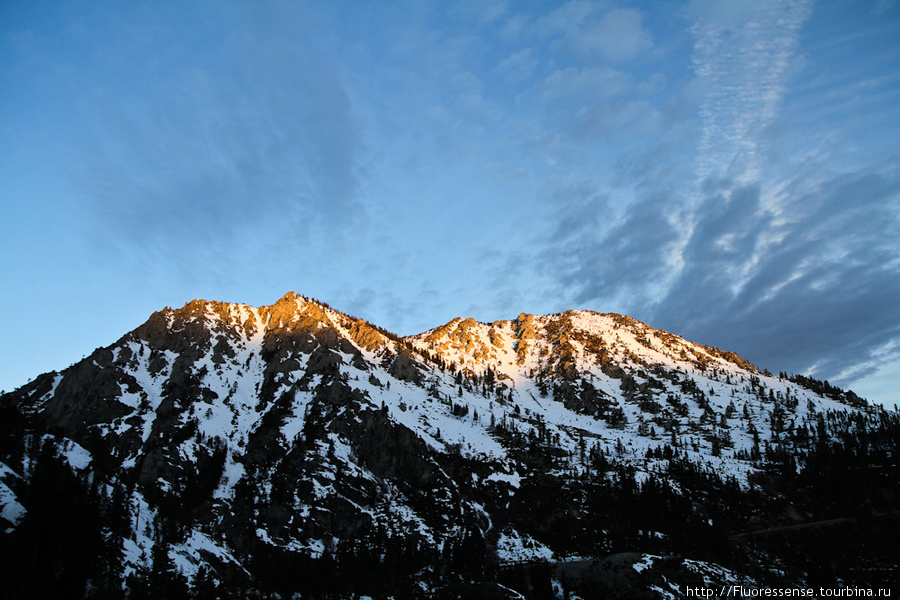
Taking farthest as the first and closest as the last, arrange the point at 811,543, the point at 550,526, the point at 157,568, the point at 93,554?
the point at 550,526, the point at 811,543, the point at 157,568, the point at 93,554

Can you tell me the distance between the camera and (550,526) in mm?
181000

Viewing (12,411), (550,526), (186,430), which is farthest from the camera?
(186,430)

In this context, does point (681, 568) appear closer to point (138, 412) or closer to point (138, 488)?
point (138, 488)

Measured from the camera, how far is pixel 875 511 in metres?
186

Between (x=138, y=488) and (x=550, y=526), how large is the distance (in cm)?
12837

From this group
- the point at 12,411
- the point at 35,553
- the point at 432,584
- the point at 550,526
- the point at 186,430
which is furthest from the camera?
the point at 186,430

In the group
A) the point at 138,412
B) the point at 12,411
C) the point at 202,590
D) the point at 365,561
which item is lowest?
the point at 202,590

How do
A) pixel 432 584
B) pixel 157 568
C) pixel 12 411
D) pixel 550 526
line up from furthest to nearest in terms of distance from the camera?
pixel 550 526 → pixel 12 411 → pixel 432 584 → pixel 157 568

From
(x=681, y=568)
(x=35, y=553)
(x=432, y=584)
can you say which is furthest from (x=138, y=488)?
(x=681, y=568)

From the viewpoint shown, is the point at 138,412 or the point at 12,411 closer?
the point at 12,411

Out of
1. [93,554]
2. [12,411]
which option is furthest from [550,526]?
[12,411]

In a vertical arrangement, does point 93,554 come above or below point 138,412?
below

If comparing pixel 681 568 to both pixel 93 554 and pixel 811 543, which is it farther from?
pixel 93 554

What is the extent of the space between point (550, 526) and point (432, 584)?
2000 inches
